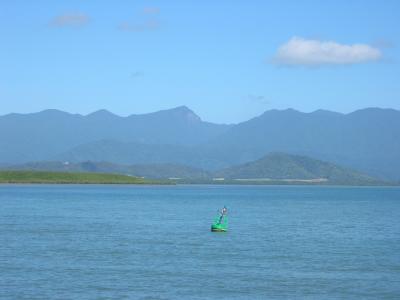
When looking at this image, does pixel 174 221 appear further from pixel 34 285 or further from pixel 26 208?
pixel 34 285

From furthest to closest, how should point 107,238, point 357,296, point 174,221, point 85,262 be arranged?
point 174,221
point 107,238
point 85,262
point 357,296

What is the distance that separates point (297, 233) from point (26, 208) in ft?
150

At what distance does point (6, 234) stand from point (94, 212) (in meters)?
33.8

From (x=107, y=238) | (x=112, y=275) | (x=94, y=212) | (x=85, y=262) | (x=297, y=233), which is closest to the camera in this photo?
(x=112, y=275)

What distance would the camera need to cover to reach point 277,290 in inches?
1522

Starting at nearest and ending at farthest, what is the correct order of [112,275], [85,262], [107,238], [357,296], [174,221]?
[357,296], [112,275], [85,262], [107,238], [174,221]

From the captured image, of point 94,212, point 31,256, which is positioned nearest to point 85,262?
point 31,256

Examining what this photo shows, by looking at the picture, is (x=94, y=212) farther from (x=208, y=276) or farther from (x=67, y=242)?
(x=208, y=276)

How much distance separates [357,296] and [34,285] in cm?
1545

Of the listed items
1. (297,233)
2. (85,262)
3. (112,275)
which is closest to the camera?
(112,275)

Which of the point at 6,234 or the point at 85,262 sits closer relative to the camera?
the point at 85,262

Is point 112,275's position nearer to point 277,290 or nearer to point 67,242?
point 277,290

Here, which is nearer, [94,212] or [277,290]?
[277,290]

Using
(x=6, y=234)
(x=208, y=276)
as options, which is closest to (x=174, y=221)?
(x=6, y=234)
